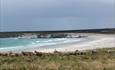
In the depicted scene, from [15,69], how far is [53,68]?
140 centimetres

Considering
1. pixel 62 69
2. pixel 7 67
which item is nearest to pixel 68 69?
pixel 62 69

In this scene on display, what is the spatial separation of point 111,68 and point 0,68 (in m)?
4.12

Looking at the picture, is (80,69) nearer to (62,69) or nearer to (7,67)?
(62,69)

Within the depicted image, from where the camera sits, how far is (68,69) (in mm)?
14336

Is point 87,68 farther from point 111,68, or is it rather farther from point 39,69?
point 39,69

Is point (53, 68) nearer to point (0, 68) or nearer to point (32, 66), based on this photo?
point (32, 66)

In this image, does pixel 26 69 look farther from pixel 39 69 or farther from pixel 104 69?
pixel 104 69

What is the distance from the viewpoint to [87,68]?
1439 centimetres

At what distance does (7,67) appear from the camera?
1493cm

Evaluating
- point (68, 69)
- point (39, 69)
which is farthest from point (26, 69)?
point (68, 69)

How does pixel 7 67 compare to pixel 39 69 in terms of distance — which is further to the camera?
pixel 7 67

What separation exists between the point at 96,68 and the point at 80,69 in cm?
60

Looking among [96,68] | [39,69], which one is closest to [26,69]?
[39,69]

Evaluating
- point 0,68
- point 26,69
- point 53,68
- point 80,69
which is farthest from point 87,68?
point 0,68
